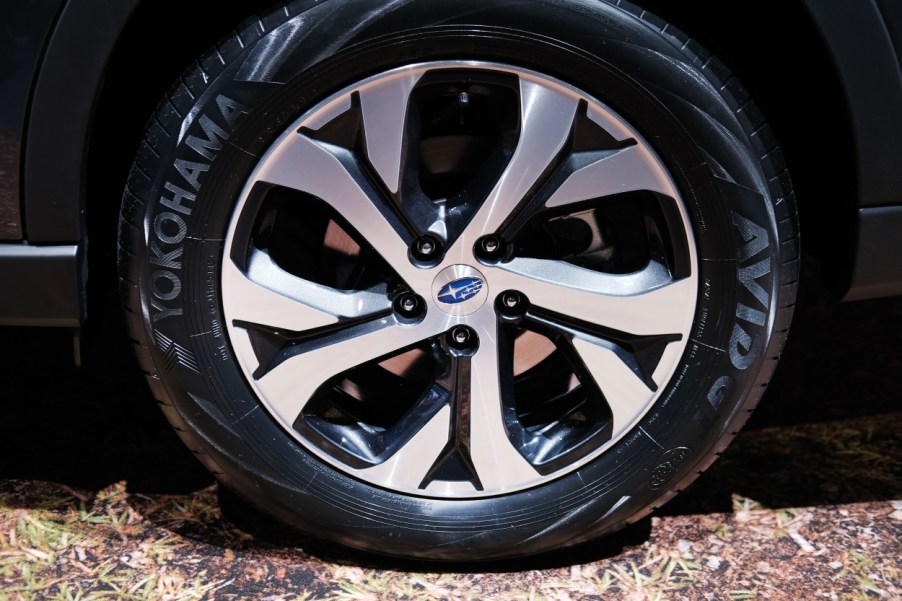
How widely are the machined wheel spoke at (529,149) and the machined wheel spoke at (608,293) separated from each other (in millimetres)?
98

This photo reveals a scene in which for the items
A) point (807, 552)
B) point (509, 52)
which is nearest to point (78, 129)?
point (509, 52)

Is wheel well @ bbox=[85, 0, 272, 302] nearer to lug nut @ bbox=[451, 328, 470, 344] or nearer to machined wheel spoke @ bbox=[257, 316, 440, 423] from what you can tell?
machined wheel spoke @ bbox=[257, 316, 440, 423]

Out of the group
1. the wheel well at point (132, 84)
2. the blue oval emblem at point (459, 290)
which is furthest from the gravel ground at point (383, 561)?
the blue oval emblem at point (459, 290)

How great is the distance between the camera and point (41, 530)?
6.29ft

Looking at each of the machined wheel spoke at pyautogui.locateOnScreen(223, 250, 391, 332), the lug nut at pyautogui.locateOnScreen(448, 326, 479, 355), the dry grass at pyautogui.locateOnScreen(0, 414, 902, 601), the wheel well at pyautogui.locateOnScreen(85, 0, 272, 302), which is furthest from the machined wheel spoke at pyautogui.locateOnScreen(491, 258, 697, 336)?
the wheel well at pyautogui.locateOnScreen(85, 0, 272, 302)

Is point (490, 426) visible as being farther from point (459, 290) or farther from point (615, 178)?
point (615, 178)

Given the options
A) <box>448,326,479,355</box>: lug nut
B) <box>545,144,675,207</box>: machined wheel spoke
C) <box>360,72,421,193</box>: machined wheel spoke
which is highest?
<box>360,72,421,193</box>: machined wheel spoke

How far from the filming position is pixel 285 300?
1.67 meters

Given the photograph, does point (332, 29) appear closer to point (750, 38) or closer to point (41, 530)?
point (750, 38)

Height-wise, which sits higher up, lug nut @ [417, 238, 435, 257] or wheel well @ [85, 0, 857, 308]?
wheel well @ [85, 0, 857, 308]

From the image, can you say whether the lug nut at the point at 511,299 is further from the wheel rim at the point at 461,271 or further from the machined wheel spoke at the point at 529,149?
the machined wheel spoke at the point at 529,149

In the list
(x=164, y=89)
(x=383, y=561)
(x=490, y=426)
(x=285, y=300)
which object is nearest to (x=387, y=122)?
(x=285, y=300)

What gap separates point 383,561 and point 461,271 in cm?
66

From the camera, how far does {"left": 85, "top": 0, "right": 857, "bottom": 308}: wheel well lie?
5.20 ft
